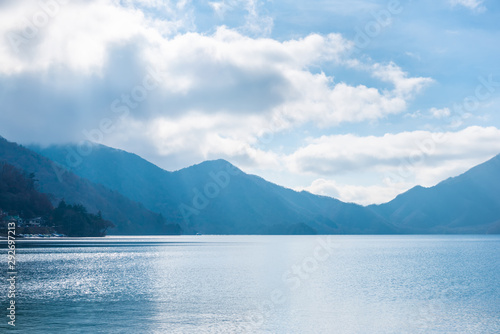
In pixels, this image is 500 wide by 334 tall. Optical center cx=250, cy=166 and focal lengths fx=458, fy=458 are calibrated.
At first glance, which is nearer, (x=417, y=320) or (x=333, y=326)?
(x=333, y=326)

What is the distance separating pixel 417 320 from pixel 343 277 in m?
49.7

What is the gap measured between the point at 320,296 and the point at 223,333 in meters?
31.5

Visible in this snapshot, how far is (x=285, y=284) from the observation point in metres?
90.2

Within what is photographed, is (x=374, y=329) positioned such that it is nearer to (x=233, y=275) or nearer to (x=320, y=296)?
(x=320, y=296)

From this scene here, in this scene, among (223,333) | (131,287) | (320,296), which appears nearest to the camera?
(223,333)

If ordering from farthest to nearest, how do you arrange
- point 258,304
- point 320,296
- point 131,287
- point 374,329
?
point 131,287
point 320,296
point 258,304
point 374,329

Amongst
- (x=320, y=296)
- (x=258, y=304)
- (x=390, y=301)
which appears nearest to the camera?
(x=258, y=304)

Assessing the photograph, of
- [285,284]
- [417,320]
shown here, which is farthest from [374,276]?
[417,320]

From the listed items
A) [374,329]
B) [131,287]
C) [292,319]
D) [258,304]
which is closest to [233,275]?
[131,287]

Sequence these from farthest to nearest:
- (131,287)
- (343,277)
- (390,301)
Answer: (343,277)
(131,287)
(390,301)

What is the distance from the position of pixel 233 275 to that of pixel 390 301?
4388 centimetres

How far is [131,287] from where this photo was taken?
83938 millimetres

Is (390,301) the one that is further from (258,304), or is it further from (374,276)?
(374,276)

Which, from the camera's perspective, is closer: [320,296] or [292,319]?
[292,319]
